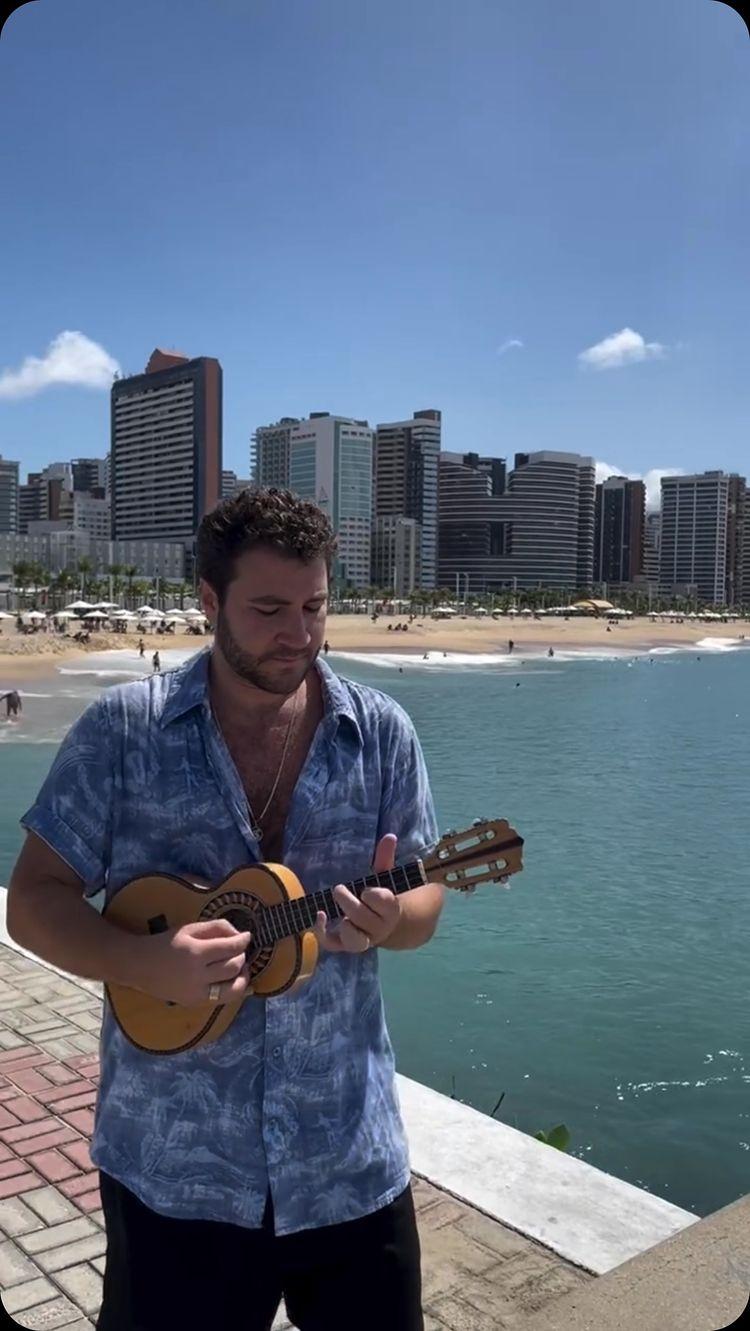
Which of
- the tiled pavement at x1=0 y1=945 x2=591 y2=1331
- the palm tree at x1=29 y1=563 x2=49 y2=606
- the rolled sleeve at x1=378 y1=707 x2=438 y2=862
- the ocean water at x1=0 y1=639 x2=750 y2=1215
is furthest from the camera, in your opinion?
the palm tree at x1=29 y1=563 x2=49 y2=606

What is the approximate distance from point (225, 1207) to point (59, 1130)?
9.89 feet

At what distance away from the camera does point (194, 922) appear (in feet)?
7.00

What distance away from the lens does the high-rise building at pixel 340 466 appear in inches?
6836

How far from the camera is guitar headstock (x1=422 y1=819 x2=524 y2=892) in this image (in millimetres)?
2258

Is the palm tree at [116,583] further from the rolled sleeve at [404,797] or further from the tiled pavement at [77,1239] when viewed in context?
the rolled sleeve at [404,797]

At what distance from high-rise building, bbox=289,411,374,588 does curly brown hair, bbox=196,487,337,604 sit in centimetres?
16948

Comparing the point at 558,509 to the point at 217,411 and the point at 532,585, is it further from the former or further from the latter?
the point at 217,411

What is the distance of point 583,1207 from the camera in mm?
Answer: 4105

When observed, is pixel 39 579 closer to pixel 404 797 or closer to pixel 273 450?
pixel 273 450

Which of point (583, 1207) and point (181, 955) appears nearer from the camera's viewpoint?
point (181, 955)

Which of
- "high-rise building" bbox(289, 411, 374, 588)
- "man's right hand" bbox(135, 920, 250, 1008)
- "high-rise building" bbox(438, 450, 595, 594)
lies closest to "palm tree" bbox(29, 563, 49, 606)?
"high-rise building" bbox(289, 411, 374, 588)

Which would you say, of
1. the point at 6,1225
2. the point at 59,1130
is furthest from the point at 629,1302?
the point at 59,1130

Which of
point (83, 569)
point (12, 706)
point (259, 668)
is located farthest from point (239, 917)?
point (83, 569)

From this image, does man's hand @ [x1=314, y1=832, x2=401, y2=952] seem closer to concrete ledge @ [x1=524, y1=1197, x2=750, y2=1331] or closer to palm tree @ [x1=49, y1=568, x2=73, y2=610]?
concrete ledge @ [x1=524, y1=1197, x2=750, y2=1331]
